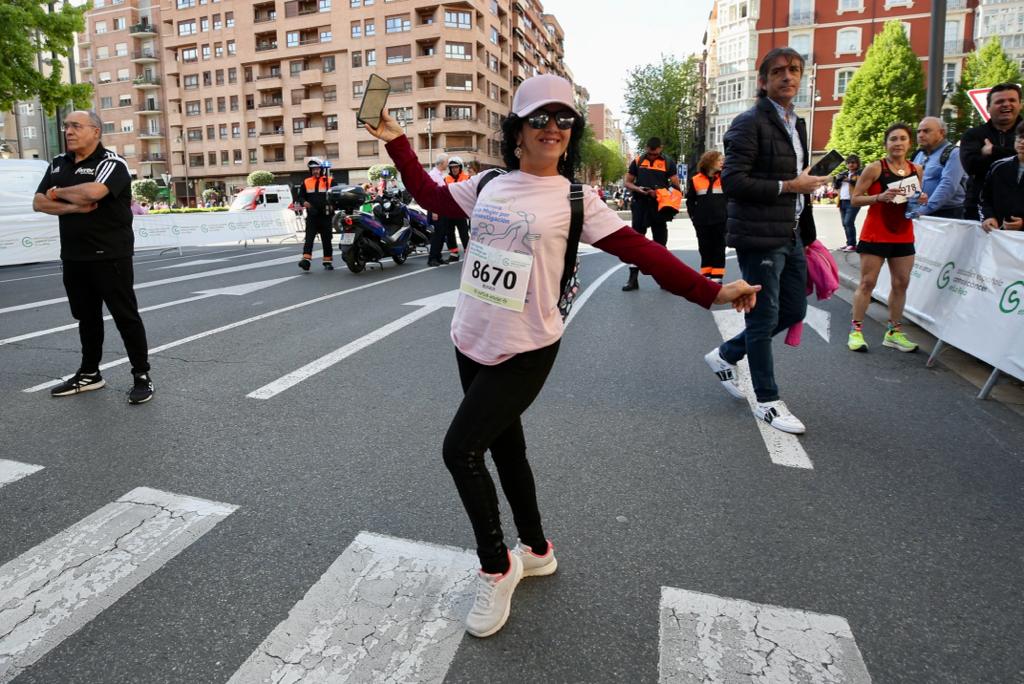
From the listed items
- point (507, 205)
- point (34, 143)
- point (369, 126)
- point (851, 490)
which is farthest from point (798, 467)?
point (34, 143)

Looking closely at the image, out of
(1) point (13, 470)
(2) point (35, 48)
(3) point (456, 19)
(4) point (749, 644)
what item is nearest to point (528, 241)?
(4) point (749, 644)

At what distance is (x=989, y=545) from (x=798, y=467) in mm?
976

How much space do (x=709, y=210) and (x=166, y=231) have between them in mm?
15268

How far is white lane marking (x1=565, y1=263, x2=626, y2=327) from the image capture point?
8.68m

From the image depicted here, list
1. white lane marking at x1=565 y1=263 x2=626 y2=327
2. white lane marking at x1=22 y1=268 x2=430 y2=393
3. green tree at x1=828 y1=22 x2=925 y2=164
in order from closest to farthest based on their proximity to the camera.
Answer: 1. white lane marking at x1=22 y1=268 x2=430 y2=393
2. white lane marking at x1=565 y1=263 x2=626 y2=327
3. green tree at x1=828 y1=22 x2=925 y2=164

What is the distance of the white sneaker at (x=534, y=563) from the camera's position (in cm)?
276

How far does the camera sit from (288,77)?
7238 centimetres

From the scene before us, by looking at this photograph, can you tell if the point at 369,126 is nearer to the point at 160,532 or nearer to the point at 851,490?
the point at 160,532

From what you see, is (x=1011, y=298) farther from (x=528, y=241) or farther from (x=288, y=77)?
(x=288, y=77)

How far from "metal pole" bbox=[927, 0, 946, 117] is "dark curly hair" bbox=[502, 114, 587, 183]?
8.90m

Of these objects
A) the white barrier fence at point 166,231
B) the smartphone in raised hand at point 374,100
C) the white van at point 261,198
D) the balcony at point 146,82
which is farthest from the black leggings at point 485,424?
the balcony at point 146,82

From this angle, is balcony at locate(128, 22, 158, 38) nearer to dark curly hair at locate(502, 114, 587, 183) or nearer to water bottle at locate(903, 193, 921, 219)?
water bottle at locate(903, 193, 921, 219)

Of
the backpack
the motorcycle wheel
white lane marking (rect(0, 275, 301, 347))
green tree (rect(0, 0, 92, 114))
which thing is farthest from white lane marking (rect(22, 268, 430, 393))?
green tree (rect(0, 0, 92, 114))

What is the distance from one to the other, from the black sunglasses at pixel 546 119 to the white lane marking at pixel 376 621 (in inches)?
65.3
